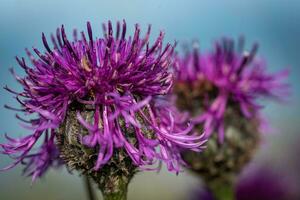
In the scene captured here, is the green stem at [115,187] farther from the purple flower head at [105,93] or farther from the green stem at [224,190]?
the green stem at [224,190]

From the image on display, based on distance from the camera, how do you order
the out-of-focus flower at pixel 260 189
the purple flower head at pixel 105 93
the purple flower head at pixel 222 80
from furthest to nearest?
the out-of-focus flower at pixel 260 189 < the purple flower head at pixel 222 80 < the purple flower head at pixel 105 93

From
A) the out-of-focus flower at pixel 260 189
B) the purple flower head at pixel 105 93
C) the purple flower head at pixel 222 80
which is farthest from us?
the out-of-focus flower at pixel 260 189

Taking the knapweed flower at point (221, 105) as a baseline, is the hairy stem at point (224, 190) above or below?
below

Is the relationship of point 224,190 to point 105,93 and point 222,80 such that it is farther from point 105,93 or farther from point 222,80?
point 105,93

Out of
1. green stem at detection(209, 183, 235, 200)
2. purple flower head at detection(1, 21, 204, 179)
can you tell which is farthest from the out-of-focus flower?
purple flower head at detection(1, 21, 204, 179)

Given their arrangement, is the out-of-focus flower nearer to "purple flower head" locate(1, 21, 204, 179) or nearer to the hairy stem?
the hairy stem

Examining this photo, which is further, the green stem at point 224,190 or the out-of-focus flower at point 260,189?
the out-of-focus flower at point 260,189

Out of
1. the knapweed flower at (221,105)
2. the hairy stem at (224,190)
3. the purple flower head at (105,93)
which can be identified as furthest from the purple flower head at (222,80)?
the purple flower head at (105,93)

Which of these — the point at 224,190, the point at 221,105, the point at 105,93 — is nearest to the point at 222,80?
the point at 221,105
